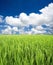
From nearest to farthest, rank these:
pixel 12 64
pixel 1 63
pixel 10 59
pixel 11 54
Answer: pixel 1 63
pixel 12 64
pixel 10 59
pixel 11 54

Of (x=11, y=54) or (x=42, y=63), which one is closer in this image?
(x=42, y=63)

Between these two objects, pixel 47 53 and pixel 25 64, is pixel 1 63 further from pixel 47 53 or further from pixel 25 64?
pixel 47 53

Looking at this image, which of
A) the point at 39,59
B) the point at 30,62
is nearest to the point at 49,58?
the point at 39,59

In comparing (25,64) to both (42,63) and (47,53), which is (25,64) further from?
(47,53)

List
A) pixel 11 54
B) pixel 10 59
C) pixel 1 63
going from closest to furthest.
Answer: pixel 1 63 → pixel 10 59 → pixel 11 54

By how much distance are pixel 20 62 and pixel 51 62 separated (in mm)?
488

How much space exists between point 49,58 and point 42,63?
0.87 ft

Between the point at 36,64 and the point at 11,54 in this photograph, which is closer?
the point at 36,64

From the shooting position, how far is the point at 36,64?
2.03 m

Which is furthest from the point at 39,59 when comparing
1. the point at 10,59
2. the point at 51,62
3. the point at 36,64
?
the point at 10,59

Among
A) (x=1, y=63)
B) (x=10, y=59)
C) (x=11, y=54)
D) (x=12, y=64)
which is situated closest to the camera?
(x=1, y=63)

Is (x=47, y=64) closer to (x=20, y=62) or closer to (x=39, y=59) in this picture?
(x=39, y=59)

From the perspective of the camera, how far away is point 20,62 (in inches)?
74.6

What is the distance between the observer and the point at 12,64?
1.97 m
